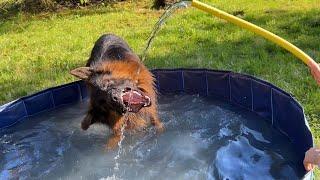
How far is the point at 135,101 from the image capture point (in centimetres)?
536

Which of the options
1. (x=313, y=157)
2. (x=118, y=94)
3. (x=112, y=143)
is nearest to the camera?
(x=313, y=157)

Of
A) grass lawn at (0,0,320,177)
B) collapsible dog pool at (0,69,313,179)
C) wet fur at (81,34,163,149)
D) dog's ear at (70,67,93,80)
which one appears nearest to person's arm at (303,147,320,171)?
collapsible dog pool at (0,69,313,179)

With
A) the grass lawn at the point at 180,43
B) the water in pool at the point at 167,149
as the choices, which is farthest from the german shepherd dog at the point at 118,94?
the grass lawn at the point at 180,43

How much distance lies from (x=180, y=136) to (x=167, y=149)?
13.1 inches

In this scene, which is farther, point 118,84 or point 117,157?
point 117,157

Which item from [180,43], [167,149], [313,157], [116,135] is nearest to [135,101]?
[116,135]

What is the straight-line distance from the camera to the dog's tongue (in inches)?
206

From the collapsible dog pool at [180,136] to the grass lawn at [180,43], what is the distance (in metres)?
0.50

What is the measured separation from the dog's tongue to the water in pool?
0.59 m

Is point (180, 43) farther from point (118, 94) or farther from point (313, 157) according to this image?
point (313, 157)

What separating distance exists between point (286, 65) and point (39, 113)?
11.9ft

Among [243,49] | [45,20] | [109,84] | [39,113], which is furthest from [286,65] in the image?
[45,20]

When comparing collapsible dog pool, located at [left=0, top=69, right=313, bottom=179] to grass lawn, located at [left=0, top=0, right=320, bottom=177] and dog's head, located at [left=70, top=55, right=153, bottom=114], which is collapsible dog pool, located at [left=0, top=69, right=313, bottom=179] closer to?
grass lawn, located at [left=0, top=0, right=320, bottom=177]

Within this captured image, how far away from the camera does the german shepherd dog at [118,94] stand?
5242 mm
